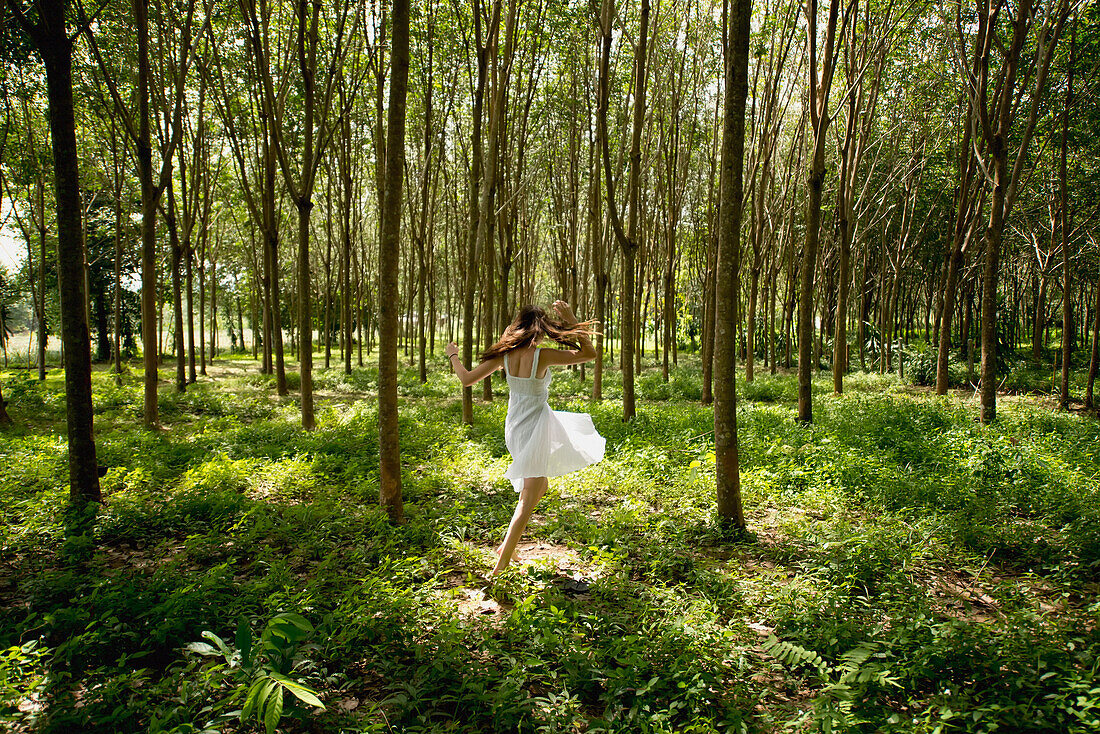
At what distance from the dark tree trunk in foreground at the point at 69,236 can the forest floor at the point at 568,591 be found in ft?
1.66

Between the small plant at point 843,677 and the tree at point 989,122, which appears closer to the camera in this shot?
the small plant at point 843,677

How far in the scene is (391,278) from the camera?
4520mm

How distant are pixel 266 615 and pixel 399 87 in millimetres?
4011

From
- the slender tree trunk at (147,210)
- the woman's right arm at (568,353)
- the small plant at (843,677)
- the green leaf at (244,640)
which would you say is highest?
the slender tree trunk at (147,210)

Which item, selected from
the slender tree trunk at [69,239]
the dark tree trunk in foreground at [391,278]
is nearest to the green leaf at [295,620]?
the dark tree trunk in foreground at [391,278]

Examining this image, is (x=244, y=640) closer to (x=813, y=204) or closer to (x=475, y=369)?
(x=475, y=369)

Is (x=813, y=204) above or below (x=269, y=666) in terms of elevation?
above

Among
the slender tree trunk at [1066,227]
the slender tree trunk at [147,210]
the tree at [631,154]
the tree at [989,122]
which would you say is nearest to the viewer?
the slender tree trunk at [147,210]

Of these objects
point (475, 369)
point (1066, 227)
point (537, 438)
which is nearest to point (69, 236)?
point (475, 369)

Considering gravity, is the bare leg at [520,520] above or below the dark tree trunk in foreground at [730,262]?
below

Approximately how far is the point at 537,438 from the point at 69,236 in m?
4.33

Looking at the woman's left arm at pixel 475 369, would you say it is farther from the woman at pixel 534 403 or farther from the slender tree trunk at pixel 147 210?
the slender tree trunk at pixel 147 210

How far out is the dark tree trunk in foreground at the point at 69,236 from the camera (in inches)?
173

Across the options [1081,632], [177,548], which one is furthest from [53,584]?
[1081,632]
